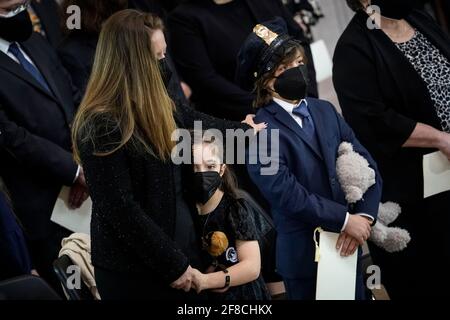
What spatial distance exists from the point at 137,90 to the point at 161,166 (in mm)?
229

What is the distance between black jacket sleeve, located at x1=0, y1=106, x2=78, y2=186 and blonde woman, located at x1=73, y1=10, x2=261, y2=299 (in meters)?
0.49

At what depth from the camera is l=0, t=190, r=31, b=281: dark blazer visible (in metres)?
2.59

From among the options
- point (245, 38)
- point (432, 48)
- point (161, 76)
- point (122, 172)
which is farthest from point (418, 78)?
point (122, 172)

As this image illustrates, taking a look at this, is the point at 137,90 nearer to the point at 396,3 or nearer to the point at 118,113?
the point at 118,113

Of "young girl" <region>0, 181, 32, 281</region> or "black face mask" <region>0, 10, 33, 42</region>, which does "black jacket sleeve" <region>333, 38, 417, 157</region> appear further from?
"young girl" <region>0, 181, 32, 281</region>

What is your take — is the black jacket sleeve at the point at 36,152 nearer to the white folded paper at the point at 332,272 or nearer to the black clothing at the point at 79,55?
the black clothing at the point at 79,55

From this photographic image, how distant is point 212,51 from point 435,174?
924 millimetres

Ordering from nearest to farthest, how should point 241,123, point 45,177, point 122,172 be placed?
point 122,172 → point 241,123 → point 45,177

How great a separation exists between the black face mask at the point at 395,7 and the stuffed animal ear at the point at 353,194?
0.67 meters

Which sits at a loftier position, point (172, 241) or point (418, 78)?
point (418, 78)

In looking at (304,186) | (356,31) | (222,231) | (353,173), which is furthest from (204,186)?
(356,31)

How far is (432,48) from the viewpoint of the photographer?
9.60 ft

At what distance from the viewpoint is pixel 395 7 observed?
2.85 metres
